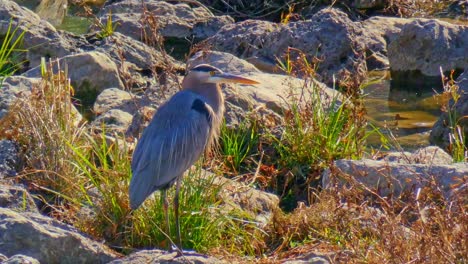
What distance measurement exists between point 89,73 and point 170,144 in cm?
374

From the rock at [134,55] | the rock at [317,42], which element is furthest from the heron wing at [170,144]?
the rock at [317,42]

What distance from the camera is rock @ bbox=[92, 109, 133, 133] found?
7.79 metres

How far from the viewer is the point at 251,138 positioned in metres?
7.69

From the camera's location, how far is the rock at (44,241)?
5141 millimetres

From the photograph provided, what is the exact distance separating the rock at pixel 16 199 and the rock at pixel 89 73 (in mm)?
3610

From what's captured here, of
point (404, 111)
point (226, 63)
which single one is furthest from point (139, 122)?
point (404, 111)

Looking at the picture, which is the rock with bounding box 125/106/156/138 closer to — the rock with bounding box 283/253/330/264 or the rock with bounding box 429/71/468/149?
the rock with bounding box 283/253/330/264

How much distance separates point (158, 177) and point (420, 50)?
6.04m

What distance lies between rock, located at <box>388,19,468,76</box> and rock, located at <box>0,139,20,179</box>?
5.61m

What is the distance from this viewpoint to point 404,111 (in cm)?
1023

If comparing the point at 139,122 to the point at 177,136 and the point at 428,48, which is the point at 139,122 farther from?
the point at 428,48

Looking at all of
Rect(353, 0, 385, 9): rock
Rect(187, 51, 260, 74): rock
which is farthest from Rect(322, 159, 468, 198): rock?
Rect(353, 0, 385, 9): rock

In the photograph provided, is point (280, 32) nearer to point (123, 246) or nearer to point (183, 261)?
point (123, 246)

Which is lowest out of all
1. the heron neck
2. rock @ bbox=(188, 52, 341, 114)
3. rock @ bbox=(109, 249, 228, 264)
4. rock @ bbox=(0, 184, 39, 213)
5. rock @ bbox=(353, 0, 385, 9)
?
rock @ bbox=(353, 0, 385, 9)
